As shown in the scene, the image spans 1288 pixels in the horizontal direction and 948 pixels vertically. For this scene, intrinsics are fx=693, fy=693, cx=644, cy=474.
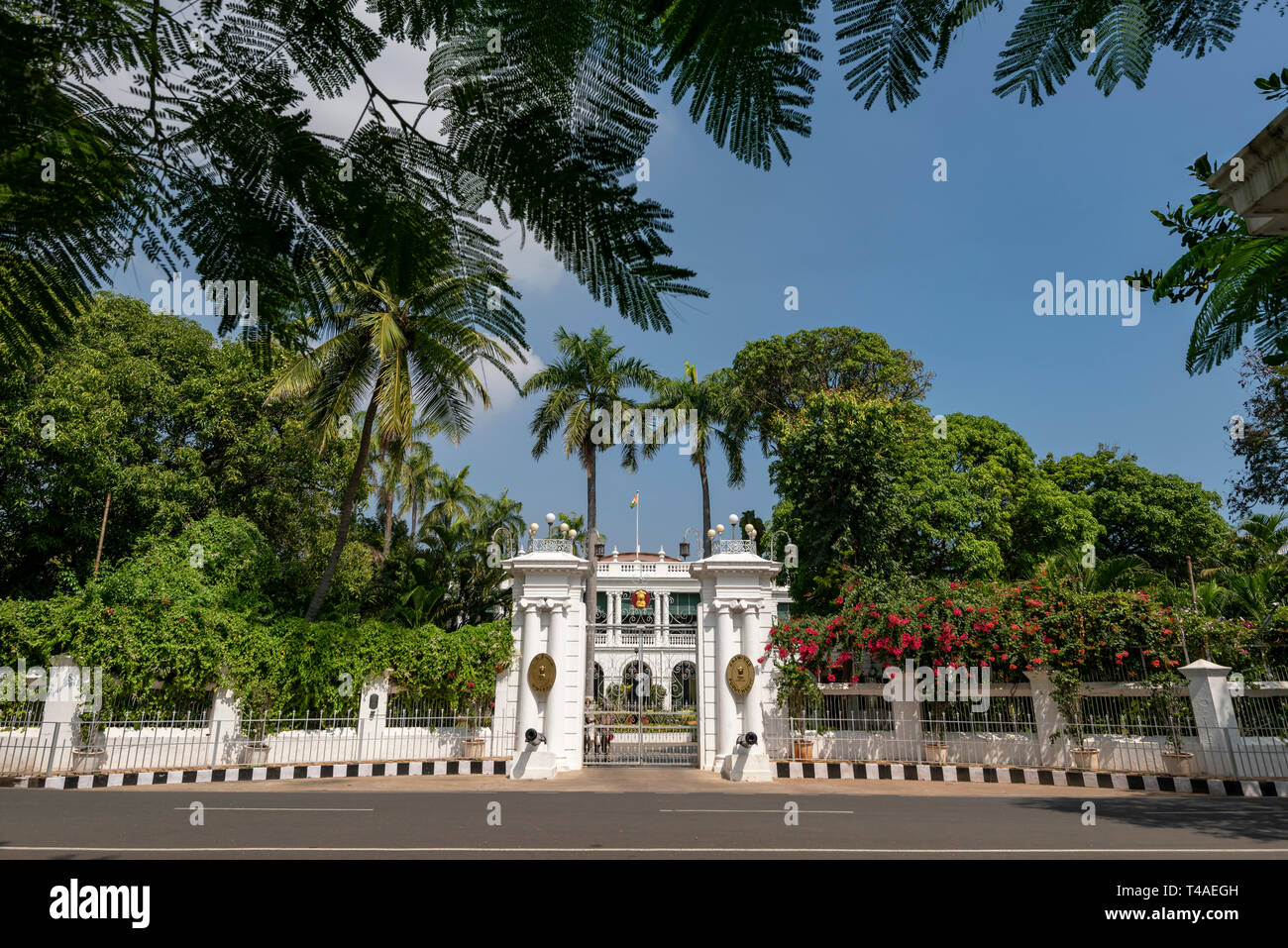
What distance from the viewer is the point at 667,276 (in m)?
0.78

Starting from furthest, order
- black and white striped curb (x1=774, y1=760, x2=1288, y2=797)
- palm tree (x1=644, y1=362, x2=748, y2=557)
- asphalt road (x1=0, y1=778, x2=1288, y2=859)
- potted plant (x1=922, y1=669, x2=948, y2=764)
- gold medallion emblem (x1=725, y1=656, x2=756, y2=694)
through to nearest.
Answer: palm tree (x1=644, y1=362, x2=748, y2=557) → potted plant (x1=922, y1=669, x2=948, y2=764) → gold medallion emblem (x1=725, y1=656, x2=756, y2=694) → black and white striped curb (x1=774, y1=760, x2=1288, y2=797) → asphalt road (x1=0, y1=778, x2=1288, y2=859)

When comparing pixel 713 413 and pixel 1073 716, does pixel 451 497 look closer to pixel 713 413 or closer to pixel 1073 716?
pixel 713 413

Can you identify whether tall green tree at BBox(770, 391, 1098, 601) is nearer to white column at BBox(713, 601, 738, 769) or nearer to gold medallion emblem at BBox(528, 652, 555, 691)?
white column at BBox(713, 601, 738, 769)

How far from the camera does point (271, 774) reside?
1136 cm

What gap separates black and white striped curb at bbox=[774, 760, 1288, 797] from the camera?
32.0 feet

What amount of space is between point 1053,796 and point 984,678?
2.32 meters

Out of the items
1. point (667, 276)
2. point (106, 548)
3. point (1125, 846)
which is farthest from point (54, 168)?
point (106, 548)

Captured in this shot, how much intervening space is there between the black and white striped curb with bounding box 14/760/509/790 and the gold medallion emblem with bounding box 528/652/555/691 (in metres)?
1.51

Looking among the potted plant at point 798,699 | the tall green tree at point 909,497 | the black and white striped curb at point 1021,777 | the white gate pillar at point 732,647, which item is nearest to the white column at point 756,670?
the white gate pillar at point 732,647

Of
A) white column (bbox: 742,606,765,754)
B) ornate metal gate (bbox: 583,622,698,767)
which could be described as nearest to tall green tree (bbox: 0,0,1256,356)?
ornate metal gate (bbox: 583,622,698,767)

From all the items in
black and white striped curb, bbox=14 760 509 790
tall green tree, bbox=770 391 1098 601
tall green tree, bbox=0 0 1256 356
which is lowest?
black and white striped curb, bbox=14 760 509 790

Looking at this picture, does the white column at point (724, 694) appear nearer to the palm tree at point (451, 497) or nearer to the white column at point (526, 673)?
the white column at point (526, 673)

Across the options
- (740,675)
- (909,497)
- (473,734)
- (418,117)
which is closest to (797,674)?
(740,675)

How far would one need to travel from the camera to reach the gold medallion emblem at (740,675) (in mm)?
11531
